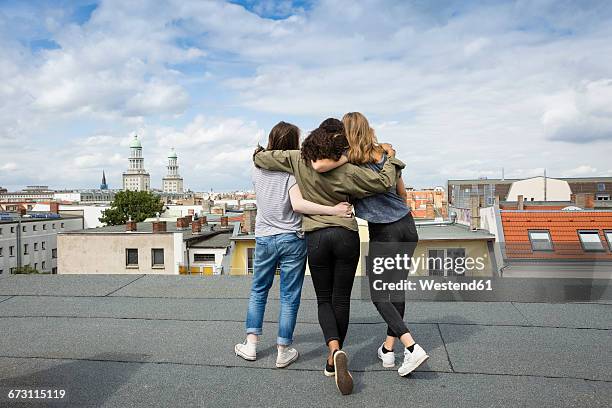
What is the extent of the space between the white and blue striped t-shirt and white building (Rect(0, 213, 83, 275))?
6134cm

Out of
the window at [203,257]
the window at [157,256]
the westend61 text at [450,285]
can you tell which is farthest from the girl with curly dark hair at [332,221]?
the window at [157,256]

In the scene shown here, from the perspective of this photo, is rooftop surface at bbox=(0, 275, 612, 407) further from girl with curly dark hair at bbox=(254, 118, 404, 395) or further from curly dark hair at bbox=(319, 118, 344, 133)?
curly dark hair at bbox=(319, 118, 344, 133)

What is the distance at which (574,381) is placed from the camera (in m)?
3.45

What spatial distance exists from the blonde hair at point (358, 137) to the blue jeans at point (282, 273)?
0.65m

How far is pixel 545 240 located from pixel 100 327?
2274 cm

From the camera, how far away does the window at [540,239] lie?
23413 millimetres

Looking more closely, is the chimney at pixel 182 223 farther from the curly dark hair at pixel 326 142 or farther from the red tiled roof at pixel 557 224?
the curly dark hair at pixel 326 142

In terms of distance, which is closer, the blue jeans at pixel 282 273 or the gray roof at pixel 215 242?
the blue jeans at pixel 282 273

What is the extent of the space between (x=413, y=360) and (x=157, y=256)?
3423cm

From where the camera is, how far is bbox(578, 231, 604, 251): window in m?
24.3

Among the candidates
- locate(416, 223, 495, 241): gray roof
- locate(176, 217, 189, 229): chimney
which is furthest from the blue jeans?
locate(176, 217, 189, 229): chimney

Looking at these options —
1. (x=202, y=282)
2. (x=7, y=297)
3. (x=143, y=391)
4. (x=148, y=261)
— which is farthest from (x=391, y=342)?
(x=148, y=261)

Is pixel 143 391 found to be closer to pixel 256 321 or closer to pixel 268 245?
pixel 256 321

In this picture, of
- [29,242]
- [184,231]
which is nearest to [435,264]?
[184,231]
